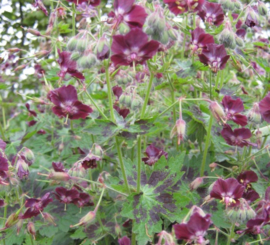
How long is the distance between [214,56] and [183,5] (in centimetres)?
27

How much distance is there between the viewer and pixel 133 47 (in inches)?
53.4

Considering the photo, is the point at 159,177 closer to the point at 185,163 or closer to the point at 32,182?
the point at 185,163

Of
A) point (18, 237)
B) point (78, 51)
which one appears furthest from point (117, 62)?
point (18, 237)

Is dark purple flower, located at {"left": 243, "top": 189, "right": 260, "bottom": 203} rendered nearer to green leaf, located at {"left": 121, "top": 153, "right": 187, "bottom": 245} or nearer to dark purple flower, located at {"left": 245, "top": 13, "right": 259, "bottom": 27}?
green leaf, located at {"left": 121, "top": 153, "right": 187, "bottom": 245}

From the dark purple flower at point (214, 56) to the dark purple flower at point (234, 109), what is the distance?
15 cm

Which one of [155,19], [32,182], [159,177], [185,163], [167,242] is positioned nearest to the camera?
[167,242]

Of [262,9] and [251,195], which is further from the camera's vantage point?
[262,9]

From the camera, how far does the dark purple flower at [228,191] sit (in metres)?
1.44

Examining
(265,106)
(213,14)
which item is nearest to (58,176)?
(265,106)

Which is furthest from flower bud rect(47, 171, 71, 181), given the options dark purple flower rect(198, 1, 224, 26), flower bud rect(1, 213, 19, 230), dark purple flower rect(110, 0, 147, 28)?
dark purple flower rect(198, 1, 224, 26)

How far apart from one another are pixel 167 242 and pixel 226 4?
1346 millimetres

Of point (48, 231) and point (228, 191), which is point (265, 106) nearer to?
point (228, 191)

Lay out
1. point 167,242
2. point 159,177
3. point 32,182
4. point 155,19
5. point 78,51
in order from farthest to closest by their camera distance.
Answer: point 32,182
point 159,177
point 78,51
point 155,19
point 167,242

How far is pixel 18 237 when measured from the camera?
6.47 ft
